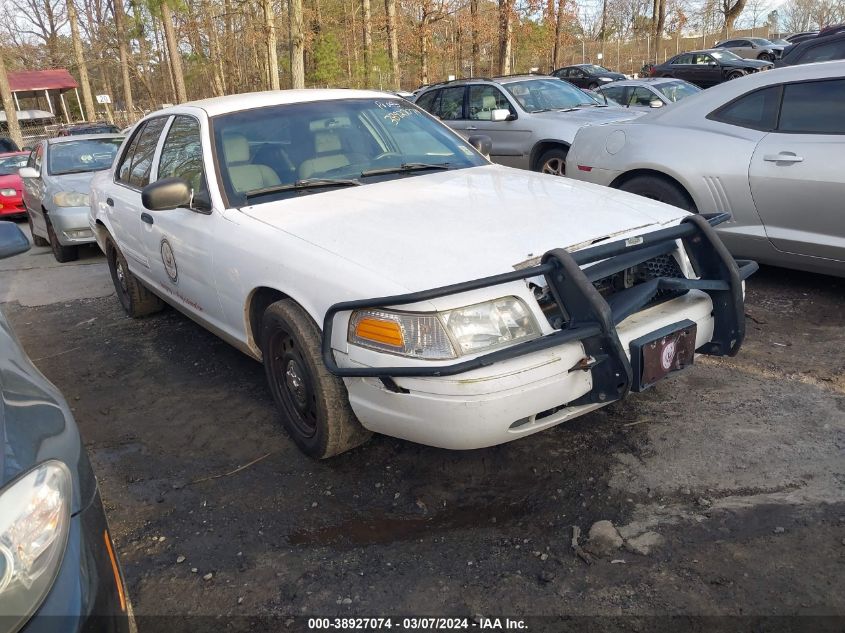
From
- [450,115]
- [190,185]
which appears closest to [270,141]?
[190,185]

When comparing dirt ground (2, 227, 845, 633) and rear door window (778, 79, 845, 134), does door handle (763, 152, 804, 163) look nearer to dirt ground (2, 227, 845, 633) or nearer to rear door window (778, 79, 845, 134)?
rear door window (778, 79, 845, 134)

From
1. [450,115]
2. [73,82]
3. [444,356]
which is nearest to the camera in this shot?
[444,356]

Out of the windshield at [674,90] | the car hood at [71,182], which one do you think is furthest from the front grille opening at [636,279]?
the windshield at [674,90]

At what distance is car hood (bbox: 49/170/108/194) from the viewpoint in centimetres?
872

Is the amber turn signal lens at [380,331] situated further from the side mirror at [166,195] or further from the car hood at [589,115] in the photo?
the car hood at [589,115]

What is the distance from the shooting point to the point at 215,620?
2.37 meters

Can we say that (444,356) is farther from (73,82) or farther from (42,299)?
(73,82)

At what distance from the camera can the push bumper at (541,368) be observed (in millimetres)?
2490

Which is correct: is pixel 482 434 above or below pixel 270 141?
below

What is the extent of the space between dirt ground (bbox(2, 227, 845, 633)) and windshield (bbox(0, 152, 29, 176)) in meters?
11.8

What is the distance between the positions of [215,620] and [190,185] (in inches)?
92.7

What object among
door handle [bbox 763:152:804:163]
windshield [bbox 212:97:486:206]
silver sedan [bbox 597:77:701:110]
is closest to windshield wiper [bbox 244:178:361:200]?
windshield [bbox 212:97:486:206]

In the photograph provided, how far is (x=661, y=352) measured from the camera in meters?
2.74

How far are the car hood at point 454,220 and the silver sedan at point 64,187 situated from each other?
6.01 metres
